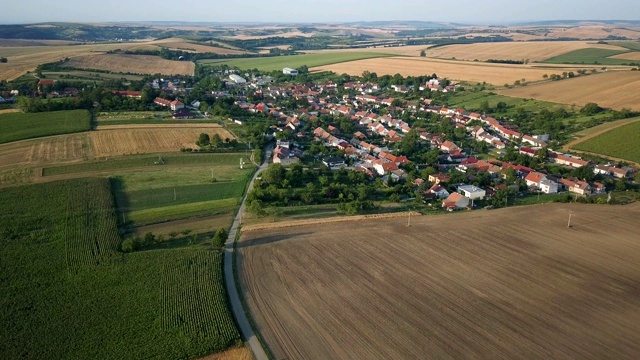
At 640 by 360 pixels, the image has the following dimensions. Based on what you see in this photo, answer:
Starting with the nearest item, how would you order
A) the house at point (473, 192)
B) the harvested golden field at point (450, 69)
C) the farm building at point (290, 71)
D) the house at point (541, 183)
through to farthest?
1. the house at point (473, 192)
2. the house at point (541, 183)
3. the harvested golden field at point (450, 69)
4. the farm building at point (290, 71)

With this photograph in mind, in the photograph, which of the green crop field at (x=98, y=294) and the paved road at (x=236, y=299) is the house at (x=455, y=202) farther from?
the green crop field at (x=98, y=294)

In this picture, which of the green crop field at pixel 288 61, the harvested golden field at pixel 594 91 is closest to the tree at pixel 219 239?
the harvested golden field at pixel 594 91

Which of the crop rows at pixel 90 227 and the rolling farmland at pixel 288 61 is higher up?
the rolling farmland at pixel 288 61

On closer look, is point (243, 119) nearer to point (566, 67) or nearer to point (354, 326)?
point (354, 326)

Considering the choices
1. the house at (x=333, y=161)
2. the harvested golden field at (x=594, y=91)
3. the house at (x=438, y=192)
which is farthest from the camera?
the harvested golden field at (x=594, y=91)

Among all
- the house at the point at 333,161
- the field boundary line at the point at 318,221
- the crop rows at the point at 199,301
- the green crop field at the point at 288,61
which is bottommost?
the field boundary line at the point at 318,221

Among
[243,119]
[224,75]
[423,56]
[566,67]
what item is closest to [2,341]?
[243,119]

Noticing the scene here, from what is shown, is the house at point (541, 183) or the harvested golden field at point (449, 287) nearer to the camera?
the harvested golden field at point (449, 287)
